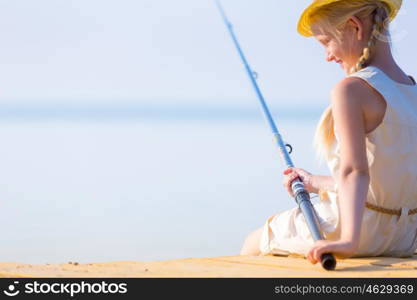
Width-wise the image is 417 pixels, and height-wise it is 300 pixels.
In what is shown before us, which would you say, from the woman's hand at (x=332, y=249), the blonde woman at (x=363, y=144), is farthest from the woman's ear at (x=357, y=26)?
the woman's hand at (x=332, y=249)

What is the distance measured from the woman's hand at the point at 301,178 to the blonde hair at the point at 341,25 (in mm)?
123

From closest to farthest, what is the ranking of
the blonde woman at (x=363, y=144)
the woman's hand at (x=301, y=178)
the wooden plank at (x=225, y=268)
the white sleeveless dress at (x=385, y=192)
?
the wooden plank at (x=225, y=268)
the blonde woman at (x=363, y=144)
the white sleeveless dress at (x=385, y=192)
the woman's hand at (x=301, y=178)

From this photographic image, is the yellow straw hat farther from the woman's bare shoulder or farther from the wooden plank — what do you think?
the wooden plank

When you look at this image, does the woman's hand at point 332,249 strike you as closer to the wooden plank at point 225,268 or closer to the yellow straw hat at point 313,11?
the wooden plank at point 225,268

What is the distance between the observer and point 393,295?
3.05 meters

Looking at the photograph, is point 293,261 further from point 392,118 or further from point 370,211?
point 392,118

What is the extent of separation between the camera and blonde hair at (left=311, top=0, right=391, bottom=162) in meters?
3.60

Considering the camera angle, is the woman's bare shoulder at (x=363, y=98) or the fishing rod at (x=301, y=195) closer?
the fishing rod at (x=301, y=195)

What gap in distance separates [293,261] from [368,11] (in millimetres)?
799

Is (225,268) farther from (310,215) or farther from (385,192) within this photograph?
(385,192)

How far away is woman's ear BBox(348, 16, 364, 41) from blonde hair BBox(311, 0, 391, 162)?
0.01 metres

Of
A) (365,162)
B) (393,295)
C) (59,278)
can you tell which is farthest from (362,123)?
(59,278)

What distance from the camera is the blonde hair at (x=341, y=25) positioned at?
3596 millimetres

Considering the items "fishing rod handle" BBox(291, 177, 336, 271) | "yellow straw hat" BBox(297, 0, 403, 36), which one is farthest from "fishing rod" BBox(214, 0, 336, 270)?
"yellow straw hat" BBox(297, 0, 403, 36)
